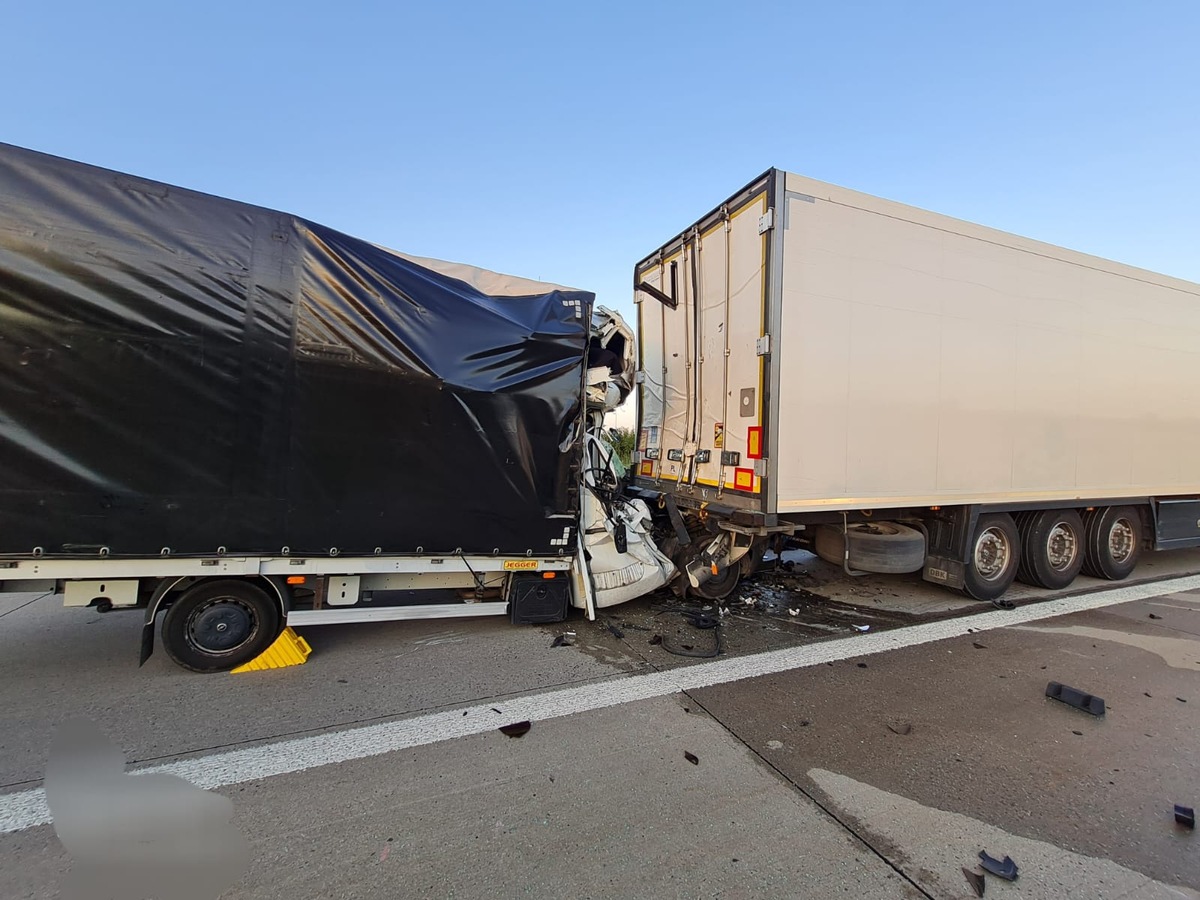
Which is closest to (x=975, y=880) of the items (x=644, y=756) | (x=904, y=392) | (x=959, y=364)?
(x=644, y=756)

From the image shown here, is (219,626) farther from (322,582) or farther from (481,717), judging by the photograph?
(481,717)

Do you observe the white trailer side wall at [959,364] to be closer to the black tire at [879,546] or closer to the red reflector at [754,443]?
the red reflector at [754,443]

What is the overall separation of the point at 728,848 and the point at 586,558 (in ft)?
8.82

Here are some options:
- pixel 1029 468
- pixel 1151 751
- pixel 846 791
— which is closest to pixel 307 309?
pixel 846 791

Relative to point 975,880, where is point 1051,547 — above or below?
above

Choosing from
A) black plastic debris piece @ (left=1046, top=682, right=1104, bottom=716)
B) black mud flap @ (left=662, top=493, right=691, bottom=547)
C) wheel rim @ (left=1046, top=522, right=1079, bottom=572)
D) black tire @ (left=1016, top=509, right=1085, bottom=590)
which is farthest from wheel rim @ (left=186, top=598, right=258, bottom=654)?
wheel rim @ (left=1046, top=522, right=1079, bottom=572)

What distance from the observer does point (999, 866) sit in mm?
2260

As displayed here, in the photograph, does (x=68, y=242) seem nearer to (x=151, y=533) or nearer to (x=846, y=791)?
(x=151, y=533)

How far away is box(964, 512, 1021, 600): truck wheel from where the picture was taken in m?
6.00

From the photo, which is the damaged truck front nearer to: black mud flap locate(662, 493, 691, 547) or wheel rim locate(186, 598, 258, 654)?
wheel rim locate(186, 598, 258, 654)

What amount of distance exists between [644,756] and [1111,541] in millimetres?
7828

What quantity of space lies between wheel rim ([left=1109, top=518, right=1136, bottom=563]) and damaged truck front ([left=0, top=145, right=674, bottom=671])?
7.39 meters

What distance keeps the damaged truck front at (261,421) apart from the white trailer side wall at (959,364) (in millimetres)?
1935

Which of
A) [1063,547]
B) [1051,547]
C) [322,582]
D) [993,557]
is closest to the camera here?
[322,582]
